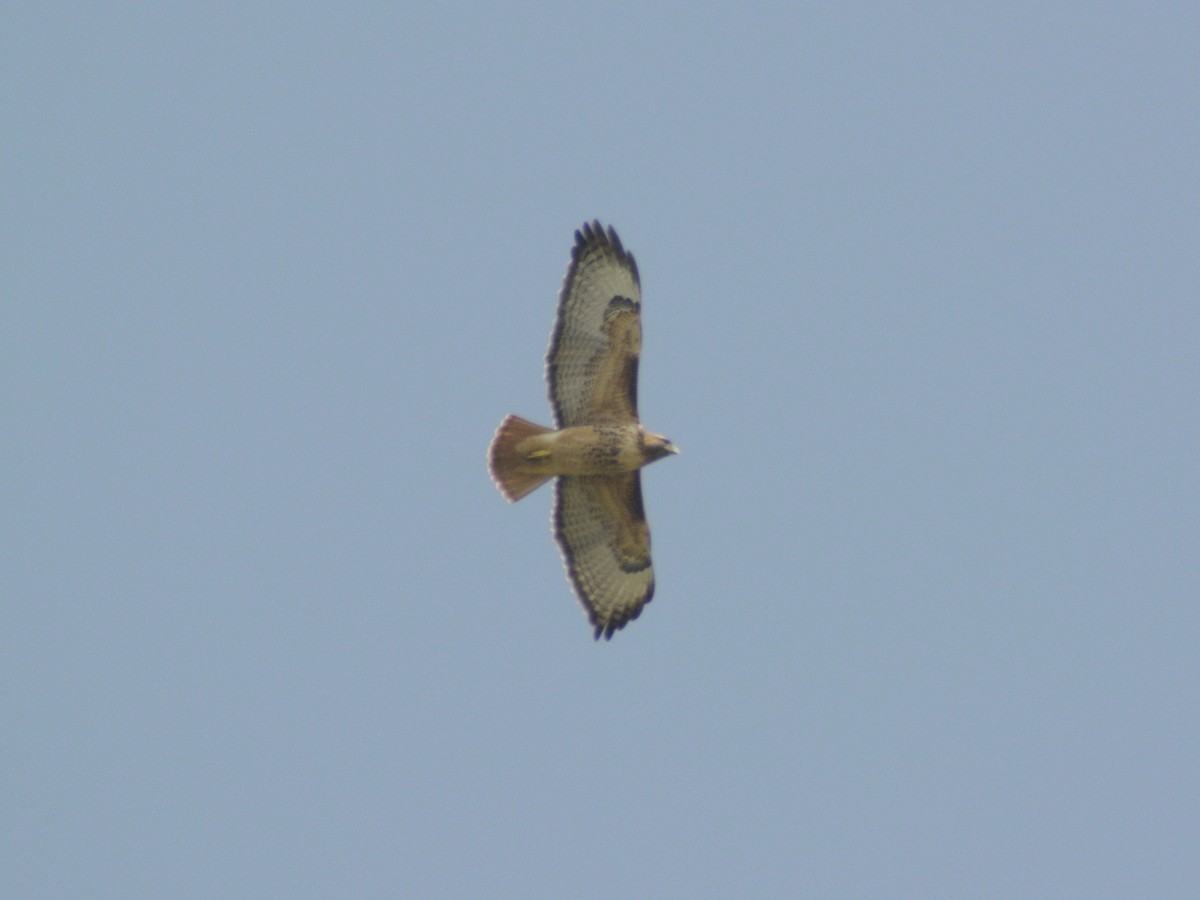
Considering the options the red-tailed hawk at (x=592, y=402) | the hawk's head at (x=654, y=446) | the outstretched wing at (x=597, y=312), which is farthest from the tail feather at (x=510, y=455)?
the hawk's head at (x=654, y=446)

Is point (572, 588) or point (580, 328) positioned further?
point (572, 588)

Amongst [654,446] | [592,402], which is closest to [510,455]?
[592,402]

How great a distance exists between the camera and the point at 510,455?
15891 millimetres

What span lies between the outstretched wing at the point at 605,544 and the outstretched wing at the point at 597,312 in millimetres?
1025

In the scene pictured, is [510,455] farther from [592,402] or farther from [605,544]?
[605,544]

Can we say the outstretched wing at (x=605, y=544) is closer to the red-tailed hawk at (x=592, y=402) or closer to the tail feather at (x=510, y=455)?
the red-tailed hawk at (x=592, y=402)

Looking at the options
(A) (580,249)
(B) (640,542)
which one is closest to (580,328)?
(A) (580,249)

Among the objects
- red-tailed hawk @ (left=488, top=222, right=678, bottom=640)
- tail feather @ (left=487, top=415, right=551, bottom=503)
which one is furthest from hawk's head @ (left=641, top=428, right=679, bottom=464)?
tail feather @ (left=487, top=415, right=551, bottom=503)

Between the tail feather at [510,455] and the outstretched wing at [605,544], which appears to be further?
the outstretched wing at [605,544]

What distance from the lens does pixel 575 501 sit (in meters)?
16.5

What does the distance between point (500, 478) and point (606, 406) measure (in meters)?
1.04

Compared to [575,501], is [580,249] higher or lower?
higher

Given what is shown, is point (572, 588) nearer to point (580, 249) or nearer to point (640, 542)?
point (640, 542)

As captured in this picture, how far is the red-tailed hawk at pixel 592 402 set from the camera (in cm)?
1572
